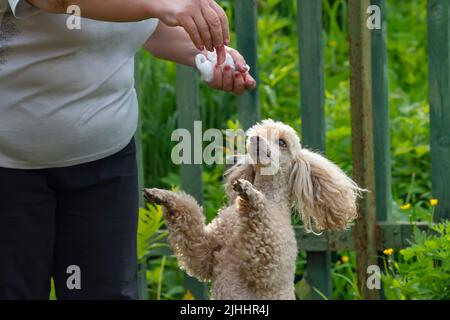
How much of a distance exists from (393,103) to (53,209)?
247cm

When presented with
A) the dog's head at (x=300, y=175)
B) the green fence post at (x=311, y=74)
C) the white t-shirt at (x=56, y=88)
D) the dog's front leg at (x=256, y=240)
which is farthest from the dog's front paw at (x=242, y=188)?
the green fence post at (x=311, y=74)

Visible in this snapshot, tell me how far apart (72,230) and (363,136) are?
4.39 feet

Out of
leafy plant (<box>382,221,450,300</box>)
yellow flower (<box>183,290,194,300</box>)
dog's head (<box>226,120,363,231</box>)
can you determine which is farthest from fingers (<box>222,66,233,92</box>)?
yellow flower (<box>183,290,194,300</box>)

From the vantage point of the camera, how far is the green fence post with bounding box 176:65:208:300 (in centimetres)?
366

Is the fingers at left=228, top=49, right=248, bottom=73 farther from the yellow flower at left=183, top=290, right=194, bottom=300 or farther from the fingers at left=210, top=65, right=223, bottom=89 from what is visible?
the yellow flower at left=183, top=290, right=194, bottom=300

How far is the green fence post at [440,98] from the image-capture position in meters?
3.50

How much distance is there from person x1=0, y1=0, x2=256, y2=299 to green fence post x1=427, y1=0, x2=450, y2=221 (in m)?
1.16

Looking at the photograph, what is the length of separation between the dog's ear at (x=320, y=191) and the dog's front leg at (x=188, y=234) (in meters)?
0.28

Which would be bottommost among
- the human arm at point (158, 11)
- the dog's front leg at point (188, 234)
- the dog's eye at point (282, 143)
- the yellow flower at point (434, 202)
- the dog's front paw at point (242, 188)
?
the dog's front leg at point (188, 234)

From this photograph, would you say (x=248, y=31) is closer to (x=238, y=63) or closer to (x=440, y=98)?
(x=440, y=98)

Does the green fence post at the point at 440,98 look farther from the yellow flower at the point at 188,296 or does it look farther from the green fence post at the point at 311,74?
the yellow flower at the point at 188,296

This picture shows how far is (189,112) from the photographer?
145 inches

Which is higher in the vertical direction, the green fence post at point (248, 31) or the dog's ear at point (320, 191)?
the green fence post at point (248, 31)
